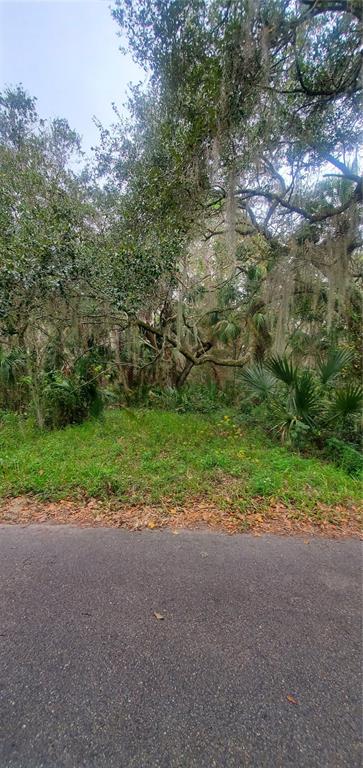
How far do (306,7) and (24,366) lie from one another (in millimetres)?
6777

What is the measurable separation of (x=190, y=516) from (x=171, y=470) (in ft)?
3.10

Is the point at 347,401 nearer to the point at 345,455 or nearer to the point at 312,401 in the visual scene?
the point at 312,401

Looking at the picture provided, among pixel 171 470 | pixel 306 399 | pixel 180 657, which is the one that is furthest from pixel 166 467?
pixel 180 657

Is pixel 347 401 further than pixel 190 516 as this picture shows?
Yes

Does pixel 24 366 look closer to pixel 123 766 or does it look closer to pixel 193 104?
pixel 193 104

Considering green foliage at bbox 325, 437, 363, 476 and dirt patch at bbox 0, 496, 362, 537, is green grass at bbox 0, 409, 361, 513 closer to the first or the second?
dirt patch at bbox 0, 496, 362, 537

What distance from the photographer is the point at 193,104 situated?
3.43 m

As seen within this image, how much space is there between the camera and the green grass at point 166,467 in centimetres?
308

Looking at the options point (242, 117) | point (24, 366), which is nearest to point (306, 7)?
point (242, 117)

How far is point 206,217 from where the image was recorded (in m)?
4.92

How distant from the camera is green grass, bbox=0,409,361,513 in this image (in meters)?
3.08

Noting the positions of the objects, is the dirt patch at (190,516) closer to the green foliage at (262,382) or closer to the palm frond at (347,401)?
the palm frond at (347,401)

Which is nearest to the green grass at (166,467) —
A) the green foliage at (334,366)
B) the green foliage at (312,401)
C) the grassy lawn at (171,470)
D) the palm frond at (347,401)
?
the grassy lawn at (171,470)

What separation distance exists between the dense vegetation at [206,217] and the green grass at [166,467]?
0.86 ft
